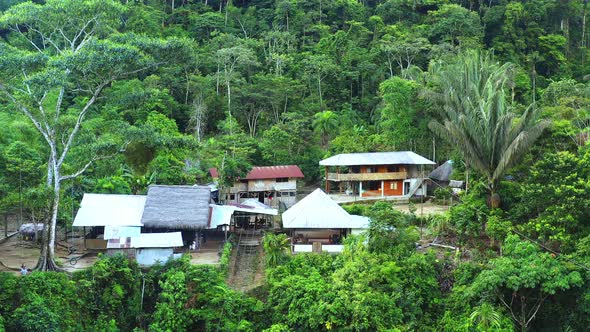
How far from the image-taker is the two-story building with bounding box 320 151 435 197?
28.1m

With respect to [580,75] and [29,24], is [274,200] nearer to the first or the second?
[29,24]

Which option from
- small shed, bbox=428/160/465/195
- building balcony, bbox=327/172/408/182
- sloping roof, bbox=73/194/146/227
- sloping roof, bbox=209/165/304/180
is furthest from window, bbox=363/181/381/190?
sloping roof, bbox=73/194/146/227

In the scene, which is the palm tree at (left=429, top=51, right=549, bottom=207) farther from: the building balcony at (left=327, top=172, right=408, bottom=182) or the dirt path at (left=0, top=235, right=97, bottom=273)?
the dirt path at (left=0, top=235, right=97, bottom=273)

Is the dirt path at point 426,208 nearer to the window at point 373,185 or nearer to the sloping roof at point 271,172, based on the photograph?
the window at point 373,185

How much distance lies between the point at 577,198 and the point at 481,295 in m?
4.12

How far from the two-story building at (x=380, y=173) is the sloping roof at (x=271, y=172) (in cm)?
158

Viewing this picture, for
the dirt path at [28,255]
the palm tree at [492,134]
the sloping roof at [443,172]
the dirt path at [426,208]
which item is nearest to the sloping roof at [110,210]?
the dirt path at [28,255]

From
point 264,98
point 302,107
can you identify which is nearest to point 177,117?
Result: point 264,98

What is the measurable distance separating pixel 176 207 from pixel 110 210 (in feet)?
7.66

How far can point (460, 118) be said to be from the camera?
816 inches

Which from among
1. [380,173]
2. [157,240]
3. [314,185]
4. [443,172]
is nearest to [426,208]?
[380,173]

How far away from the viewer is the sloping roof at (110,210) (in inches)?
784

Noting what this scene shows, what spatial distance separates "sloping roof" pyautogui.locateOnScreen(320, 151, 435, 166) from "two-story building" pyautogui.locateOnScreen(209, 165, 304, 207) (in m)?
1.93

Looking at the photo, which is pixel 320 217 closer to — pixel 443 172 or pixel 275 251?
pixel 275 251
